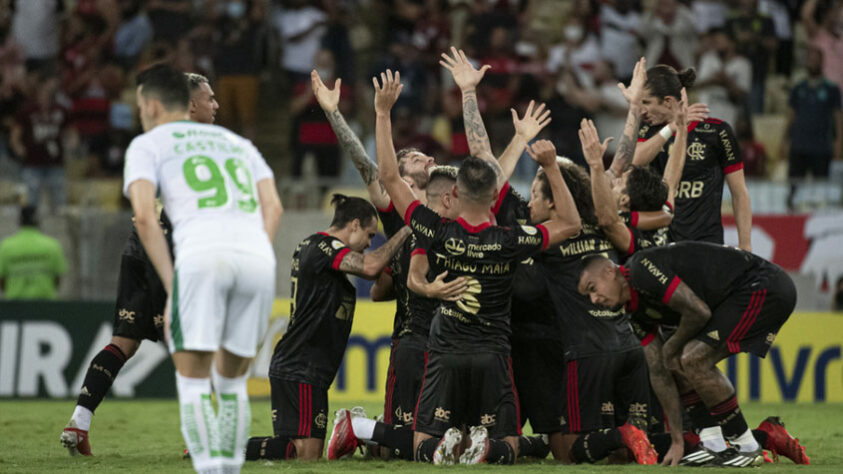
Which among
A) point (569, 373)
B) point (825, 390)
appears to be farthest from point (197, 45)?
point (569, 373)

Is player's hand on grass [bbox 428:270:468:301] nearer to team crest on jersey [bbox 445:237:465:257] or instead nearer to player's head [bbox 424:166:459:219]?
team crest on jersey [bbox 445:237:465:257]

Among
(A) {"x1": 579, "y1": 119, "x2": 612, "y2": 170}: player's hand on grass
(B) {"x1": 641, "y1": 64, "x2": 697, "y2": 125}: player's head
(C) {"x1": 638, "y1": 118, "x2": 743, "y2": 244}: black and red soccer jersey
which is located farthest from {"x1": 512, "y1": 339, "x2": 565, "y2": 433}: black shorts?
(B) {"x1": 641, "y1": 64, "x2": 697, "y2": 125}: player's head

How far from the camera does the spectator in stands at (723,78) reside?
16.7m

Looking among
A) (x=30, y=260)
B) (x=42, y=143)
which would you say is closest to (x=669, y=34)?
(x=42, y=143)

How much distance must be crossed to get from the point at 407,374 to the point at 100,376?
230cm

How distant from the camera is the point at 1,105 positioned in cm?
1744

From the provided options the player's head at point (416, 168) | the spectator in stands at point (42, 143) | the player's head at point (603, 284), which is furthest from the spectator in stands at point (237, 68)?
the player's head at point (603, 284)

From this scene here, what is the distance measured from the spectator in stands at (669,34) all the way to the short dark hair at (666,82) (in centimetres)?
835

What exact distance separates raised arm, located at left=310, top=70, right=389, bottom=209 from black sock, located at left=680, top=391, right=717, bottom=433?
2.48 metres

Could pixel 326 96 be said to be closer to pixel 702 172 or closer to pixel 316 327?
pixel 316 327

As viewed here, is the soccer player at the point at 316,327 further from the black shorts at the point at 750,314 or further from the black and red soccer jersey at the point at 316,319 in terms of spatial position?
the black shorts at the point at 750,314

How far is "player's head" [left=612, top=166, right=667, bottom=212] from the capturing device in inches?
321

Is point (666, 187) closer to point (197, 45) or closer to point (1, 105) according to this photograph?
point (197, 45)

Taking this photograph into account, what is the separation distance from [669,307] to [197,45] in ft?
37.2
